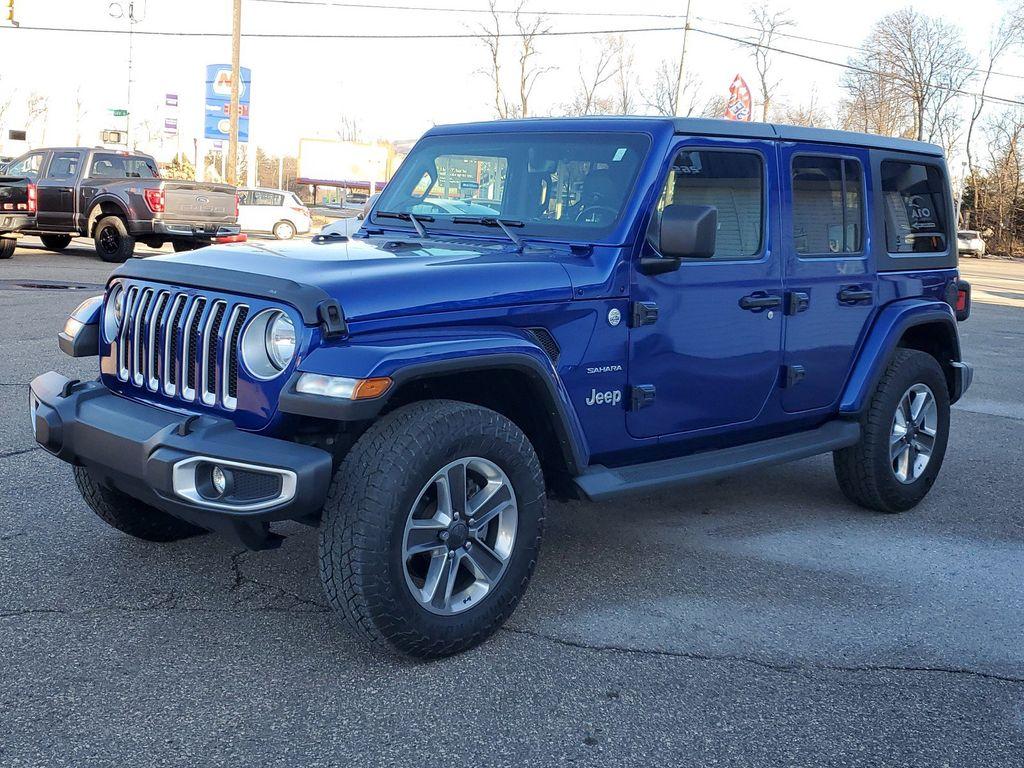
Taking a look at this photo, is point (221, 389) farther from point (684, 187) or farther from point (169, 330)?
point (684, 187)

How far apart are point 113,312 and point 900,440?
3.85 m

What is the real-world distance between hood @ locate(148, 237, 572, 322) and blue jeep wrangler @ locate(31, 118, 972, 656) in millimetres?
12

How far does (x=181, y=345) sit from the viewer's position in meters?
3.68

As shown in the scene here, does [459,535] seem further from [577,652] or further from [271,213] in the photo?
[271,213]

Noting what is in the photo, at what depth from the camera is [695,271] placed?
437 cm

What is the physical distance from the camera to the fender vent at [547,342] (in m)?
3.86

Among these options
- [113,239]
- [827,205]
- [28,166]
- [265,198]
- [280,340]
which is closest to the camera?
[280,340]

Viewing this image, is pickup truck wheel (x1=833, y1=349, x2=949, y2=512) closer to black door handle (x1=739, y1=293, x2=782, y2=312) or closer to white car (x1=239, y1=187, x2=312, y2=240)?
black door handle (x1=739, y1=293, x2=782, y2=312)

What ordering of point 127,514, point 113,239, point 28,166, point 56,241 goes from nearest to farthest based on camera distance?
point 127,514 → point 113,239 → point 28,166 → point 56,241

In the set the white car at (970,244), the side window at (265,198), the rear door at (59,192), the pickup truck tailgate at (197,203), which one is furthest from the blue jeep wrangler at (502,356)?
the white car at (970,244)

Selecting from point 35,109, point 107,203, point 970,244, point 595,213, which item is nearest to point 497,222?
point 595,213

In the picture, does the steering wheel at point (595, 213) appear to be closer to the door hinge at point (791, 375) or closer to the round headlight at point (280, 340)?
the door hinge at point (791, 375)

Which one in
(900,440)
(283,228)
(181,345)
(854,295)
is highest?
(283,228)

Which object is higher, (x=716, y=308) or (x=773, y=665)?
(x=716, y=308)
